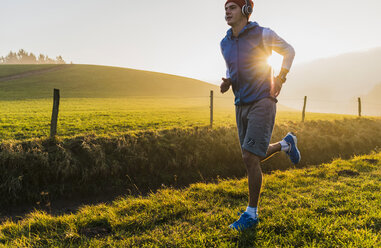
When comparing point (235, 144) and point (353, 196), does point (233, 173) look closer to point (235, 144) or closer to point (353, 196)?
point (235, 144)

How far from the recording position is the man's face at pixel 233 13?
311 centimetres

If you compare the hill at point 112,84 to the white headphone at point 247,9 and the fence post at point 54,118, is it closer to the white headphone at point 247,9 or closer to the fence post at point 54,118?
the fence post at point 54,118

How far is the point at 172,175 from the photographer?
26.4ft

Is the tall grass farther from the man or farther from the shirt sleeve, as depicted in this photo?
the shirt sleeve

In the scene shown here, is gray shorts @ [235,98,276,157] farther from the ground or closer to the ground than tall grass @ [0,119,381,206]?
farther from the ground

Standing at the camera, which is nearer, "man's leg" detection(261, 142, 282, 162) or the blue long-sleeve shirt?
the blue long-sleeve shirt

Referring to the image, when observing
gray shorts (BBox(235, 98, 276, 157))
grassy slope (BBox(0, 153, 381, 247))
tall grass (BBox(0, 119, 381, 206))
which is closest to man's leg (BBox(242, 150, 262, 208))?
gray shorts (BBox(235, 98, 276, 157))

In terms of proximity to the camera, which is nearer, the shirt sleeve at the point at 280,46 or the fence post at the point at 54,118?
the shirt sleeve at the point at 280,46

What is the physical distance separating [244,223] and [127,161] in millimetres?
5566

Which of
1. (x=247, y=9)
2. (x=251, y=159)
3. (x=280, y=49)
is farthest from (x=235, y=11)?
(x=251, y=159)

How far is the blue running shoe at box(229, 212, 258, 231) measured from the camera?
9.90 feet

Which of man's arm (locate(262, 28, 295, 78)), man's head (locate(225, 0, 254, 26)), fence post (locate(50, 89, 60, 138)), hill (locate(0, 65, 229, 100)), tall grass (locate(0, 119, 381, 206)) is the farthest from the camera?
hill (locate(0, 65, 229, 100))

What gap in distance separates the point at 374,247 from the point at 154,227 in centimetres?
265

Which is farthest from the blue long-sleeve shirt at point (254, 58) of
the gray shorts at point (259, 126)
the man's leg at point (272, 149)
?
the man's leg at point (272, 149)
